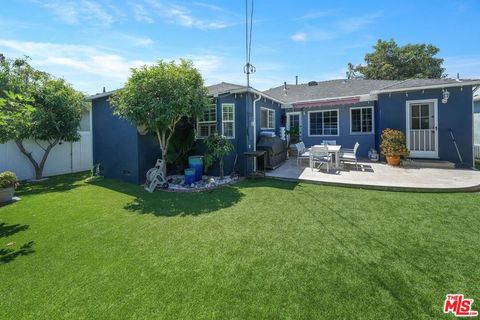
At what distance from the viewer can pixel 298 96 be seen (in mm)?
16578

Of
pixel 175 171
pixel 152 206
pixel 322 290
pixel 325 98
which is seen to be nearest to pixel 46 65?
pixel 175 171

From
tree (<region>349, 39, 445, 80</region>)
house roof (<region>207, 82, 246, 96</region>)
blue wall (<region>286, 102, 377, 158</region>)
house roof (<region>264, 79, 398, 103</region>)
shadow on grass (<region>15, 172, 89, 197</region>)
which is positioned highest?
tree (<region>349, 39, 445, 80</region>)

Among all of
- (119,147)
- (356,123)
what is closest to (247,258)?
(119,147)

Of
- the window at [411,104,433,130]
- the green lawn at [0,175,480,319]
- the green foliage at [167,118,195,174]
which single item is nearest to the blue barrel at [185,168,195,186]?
the green foliage at [167,118,195,174]

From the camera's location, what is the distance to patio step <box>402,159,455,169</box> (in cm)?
1055

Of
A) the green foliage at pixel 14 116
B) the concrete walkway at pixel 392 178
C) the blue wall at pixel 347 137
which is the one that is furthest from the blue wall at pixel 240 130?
the green foliage at pixel 14 116

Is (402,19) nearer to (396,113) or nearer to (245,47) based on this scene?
(396,113)

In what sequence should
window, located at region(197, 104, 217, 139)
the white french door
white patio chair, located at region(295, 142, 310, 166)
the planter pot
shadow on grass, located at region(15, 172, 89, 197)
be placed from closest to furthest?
the planter pot
shadow on grass, located at region(15, 172, 89, 197)
window, located at region(197, 104, 217, 139)
white patio chair, located at region(295, 142, 310, 166)
the white french door

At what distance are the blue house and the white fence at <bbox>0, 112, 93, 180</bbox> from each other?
Answer: 10.8 ft

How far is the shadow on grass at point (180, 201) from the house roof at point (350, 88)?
9.41m

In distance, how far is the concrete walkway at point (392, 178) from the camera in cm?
720

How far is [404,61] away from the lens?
96.6ft

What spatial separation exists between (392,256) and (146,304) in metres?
3.80

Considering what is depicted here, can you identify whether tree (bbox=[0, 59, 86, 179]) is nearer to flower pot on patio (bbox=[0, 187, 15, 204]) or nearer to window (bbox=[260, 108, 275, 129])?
flower pot on patio (bbox=[0, 187, 15, 204])
